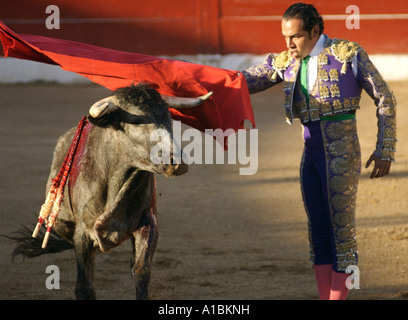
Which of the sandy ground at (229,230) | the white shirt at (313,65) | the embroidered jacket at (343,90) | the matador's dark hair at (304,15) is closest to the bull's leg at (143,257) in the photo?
the sandy ground at (229,230)

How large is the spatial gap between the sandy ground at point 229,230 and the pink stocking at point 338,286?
694 millimetres

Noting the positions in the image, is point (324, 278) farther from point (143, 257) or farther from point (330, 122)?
point (143, 257)

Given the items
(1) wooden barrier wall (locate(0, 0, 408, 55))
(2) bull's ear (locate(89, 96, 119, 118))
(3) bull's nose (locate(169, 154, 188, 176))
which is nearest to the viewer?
(3) bull's nose (locate(169, 154, 188, 176))

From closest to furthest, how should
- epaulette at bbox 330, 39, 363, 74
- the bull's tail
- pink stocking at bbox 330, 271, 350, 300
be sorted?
epaulette at bbox 330, 39, 363, 74
pink stocking at bbox 330, 271, 350, 300
the bull's tail

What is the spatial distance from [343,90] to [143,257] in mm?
1152

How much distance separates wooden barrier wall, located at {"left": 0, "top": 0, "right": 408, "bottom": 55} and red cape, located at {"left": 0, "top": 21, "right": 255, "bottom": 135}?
25.0 feet

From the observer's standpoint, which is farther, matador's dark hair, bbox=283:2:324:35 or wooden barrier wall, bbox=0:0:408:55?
wooden barrier wall, bbox=0:0:408:55

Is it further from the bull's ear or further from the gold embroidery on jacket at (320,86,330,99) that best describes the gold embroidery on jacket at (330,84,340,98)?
the bull's ear

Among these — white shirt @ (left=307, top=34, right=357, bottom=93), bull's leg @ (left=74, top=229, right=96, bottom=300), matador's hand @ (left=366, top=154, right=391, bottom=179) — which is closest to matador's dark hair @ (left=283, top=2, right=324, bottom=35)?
white shirt @ (left=307, top=34, right=357, bottom=93)

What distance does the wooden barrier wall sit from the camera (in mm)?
11031

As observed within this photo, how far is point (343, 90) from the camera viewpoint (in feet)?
10.6

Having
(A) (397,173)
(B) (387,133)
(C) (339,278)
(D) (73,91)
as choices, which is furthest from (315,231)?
(D) (73,91)

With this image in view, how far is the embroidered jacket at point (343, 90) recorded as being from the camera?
10.5ft

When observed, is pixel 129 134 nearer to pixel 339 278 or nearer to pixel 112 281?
pixel 339 278
